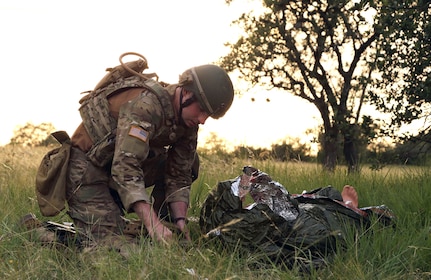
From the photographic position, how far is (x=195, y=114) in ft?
17.7

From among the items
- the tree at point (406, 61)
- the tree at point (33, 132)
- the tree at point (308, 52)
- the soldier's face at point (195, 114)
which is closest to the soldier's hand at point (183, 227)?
the soldier's face at point (195, 114)

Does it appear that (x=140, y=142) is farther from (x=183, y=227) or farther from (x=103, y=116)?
(x=183, y=227)

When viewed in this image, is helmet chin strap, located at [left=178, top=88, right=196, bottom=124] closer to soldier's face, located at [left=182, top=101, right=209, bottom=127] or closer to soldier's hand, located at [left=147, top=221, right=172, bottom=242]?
soldier's face, located at [left=182, top=101, right=209, bottom=127]

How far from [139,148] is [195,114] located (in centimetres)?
50

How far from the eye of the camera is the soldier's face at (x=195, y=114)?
17.6ft

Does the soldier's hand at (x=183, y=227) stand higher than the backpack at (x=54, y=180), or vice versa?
the backpack at (x=54, y=180)

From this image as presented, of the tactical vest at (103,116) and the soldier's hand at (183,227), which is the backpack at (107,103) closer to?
the tactical vest at (103,116)

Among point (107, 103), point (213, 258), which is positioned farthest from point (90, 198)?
point (213, 258)

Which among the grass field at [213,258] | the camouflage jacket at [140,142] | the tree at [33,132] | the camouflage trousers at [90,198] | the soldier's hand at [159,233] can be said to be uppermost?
the tree at [33,132]

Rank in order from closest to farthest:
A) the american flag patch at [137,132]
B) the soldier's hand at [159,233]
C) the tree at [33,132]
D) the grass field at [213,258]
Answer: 1. the grass field at [213,258]
2. the soldier's hand at [159,233]
3. the american flag patch at [137,132]
4. the tree at [33,132]

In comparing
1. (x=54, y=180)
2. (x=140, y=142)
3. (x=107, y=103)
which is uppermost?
(x=107, y=103)

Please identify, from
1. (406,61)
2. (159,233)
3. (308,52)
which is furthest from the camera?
(308,52)

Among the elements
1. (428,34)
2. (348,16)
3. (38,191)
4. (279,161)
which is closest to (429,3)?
(428,34)

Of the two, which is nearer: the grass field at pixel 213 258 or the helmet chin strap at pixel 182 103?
the grass field at pixel 213 258
